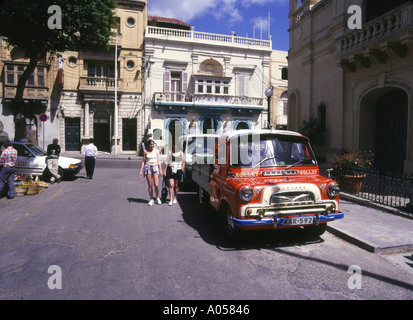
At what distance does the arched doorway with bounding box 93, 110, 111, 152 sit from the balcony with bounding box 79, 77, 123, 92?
2.20 m

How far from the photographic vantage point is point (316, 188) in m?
5.27

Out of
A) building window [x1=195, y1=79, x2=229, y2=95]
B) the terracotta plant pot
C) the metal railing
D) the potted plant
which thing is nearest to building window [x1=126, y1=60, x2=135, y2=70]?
building window [x1=195, y1=79, x2=229, y2=95]

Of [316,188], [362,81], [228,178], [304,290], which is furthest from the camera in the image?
[362,81]

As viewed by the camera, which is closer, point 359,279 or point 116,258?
point 359,279

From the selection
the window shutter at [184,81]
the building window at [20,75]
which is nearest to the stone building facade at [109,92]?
the building window at [20,75]

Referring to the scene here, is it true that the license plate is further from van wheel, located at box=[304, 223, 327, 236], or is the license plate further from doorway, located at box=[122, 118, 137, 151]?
doorway, located at box=[122, 118, 137, 151]

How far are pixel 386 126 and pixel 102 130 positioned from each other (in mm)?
23213

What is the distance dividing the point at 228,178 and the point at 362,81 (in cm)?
955

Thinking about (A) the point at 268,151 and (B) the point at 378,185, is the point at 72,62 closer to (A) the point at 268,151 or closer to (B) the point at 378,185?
(A) the point at 268,151

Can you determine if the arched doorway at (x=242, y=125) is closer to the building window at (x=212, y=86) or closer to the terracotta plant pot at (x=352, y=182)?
the building window at (x=212, y=86)

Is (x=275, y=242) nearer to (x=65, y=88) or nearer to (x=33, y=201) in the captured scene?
(x=33, y=201)

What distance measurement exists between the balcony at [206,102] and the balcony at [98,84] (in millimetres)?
3859
